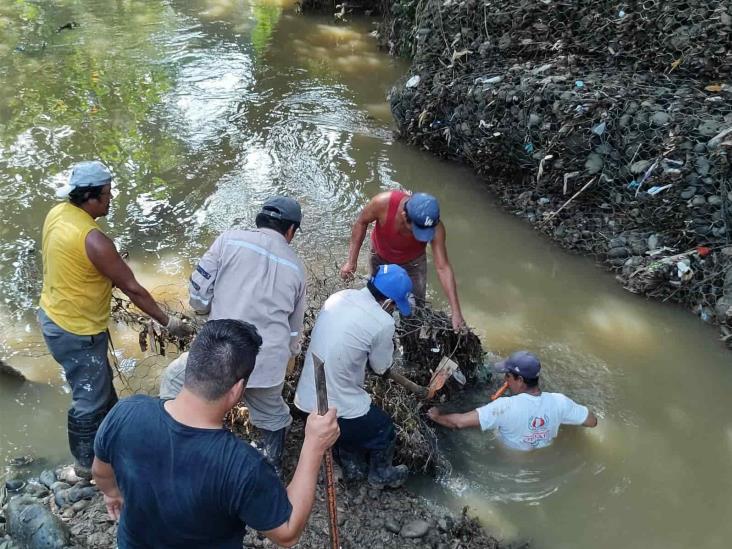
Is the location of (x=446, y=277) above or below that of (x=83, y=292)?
below

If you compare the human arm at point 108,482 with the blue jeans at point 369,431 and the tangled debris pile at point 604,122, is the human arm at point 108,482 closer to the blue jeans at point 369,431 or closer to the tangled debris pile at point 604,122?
the blue jeans at point 369,431

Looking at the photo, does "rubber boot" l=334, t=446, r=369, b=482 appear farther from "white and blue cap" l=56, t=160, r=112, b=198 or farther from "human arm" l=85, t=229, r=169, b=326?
"white and blue cap" l=56, t=160, r=112, b=198

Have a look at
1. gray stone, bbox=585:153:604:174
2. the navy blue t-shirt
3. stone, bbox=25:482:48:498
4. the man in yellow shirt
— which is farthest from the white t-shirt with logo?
gray stone, bbox=585:153:604:174

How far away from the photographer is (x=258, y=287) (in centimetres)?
295

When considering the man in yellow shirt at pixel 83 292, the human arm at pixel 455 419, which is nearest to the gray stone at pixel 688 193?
the human arm at pixel 455 419

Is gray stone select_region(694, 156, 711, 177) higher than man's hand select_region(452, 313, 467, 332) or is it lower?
higher

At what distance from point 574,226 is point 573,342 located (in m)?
1.66

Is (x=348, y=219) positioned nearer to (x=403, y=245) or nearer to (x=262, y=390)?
(x=403, y=245)

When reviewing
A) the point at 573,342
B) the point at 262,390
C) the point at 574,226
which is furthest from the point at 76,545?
the point at 574,226

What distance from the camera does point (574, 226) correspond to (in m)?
6.29

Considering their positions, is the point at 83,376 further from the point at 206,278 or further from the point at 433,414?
the point at 433,414

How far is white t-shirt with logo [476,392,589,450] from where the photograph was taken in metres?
3.71

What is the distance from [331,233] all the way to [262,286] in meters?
3.55

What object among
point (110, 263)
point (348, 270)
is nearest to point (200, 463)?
point (110, 263)
